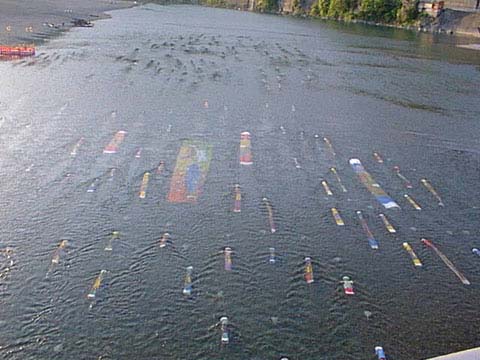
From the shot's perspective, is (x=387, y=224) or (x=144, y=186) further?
(x=144, y=186)

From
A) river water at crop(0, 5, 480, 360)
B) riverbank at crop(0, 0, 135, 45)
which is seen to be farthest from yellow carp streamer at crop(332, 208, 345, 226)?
riverbank at crop(0, 0, 135, 45)

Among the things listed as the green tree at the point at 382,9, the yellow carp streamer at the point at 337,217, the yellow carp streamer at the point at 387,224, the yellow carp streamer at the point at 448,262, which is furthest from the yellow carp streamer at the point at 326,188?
the green tree at the point at 382,9

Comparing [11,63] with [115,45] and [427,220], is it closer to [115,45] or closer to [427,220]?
[115,45]

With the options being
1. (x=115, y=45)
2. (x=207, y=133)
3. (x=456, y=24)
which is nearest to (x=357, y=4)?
(x=456, y=24)

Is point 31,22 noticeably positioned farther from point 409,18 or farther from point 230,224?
point 409,18

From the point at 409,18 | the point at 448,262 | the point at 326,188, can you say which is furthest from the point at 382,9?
the point at 448,262

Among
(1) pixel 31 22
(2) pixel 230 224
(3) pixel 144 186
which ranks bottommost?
(2) pixel 230 224

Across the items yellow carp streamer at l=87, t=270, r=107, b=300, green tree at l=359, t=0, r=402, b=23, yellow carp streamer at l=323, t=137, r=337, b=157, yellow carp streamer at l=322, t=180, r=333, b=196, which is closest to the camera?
yellow carp streamer at l=87, t=270, r=107, b=300

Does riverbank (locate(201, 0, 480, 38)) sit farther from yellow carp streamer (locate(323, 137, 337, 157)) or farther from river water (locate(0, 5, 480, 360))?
yellow carp streamer (locate(323, 137, 337, 157))

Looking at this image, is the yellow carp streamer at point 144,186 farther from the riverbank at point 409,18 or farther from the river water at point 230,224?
the riverbank at point 409,18
